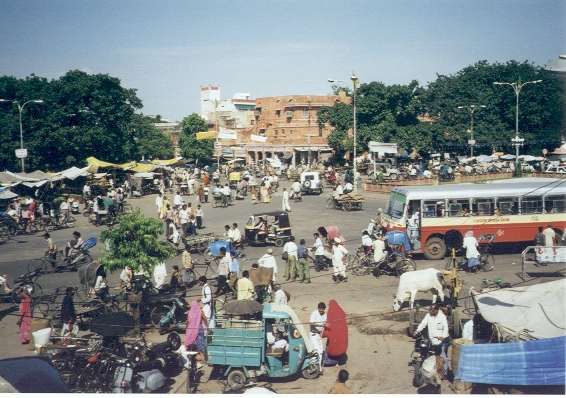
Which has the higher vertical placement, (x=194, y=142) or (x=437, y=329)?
(x=194, y=142)

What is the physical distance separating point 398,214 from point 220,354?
10079mm

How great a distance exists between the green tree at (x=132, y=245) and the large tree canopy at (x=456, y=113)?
109 ft

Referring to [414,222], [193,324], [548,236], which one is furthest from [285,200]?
[193,324]

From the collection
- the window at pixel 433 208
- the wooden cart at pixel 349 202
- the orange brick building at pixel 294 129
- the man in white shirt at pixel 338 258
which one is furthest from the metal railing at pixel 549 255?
the orange brick building at pixel 294 129

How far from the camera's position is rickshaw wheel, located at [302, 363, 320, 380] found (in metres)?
9.48

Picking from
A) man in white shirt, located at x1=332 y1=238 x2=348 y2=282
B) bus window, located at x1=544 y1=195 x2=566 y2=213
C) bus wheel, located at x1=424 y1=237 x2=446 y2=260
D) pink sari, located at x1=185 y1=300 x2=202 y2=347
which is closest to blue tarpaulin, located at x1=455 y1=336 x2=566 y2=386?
pink sari, located at x1=185 y1=300 x2=202 y2=347

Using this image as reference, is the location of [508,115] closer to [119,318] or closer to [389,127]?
[389,127]

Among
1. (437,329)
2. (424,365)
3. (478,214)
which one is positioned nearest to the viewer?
(424,365)

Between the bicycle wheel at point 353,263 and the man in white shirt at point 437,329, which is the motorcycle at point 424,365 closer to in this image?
the man in white shirt at point 437,329

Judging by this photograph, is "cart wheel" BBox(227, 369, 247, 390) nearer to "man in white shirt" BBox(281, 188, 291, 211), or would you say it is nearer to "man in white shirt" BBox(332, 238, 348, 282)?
"man in white shirt" BBox(332, 238, 348, 282)

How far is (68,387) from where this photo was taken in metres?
9.02

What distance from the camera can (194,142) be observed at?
195 feet

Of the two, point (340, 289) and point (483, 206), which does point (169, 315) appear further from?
point (483, 206)

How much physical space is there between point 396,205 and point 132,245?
30.0ft
